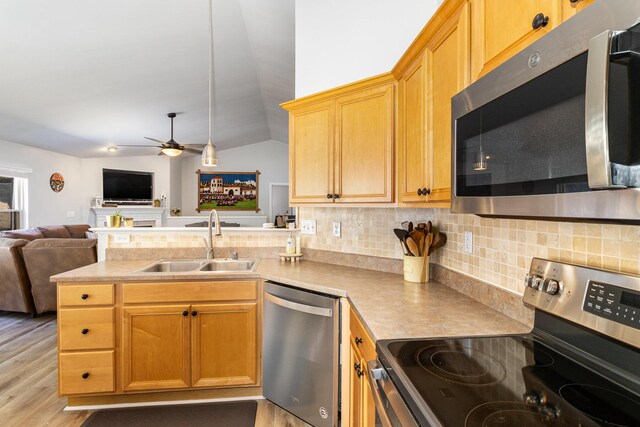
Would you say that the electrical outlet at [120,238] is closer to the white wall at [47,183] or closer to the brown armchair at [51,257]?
the brown armchair at [51,257]

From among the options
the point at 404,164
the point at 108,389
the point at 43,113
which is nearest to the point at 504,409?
the point at 404,164

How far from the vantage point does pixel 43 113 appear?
169 inches

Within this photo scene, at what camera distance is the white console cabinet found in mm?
7078

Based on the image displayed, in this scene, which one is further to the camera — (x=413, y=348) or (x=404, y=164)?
(x=404, y=164)

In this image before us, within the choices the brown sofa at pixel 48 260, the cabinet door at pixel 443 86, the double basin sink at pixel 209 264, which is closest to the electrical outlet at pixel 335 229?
the double basin sink at pixel 209 264

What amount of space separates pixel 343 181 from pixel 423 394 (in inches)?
57.0

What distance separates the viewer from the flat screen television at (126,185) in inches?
285

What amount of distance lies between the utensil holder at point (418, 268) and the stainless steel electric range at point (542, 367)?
75 centimetres

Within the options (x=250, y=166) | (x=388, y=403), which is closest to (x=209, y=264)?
(x=388, y=403)

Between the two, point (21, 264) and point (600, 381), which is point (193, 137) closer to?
point (21, 264)

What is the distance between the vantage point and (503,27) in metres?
0.94

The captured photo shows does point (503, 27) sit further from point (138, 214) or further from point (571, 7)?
point (138, 214)

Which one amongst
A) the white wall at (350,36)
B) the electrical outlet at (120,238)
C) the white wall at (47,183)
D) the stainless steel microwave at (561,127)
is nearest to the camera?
the stainless steel microwave at (561,127)

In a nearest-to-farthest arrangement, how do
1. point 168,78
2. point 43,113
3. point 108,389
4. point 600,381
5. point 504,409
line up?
point 504,409 → point 600,381 → point 108,389 → point 168,78 → point 43,113
